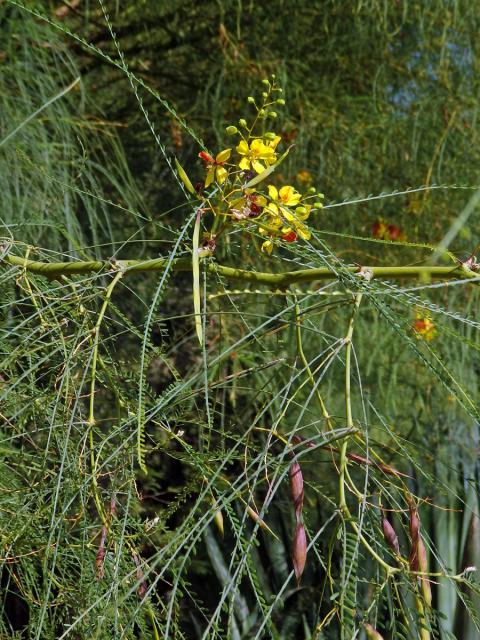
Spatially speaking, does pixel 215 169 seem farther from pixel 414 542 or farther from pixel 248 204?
pixel 414 542

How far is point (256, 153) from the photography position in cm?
70

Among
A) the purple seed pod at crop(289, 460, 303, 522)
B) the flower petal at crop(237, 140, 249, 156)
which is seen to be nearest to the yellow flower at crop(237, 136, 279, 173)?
the flower petal at crop(237, 140, 249, 156)

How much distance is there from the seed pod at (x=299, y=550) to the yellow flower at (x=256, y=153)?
25 centimetres

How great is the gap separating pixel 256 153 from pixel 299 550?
285mm

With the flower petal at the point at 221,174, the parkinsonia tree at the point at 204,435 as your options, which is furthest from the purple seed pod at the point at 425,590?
the flower petal at the point at 221,174

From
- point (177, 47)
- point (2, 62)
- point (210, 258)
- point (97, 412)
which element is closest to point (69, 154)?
point (2, 62)

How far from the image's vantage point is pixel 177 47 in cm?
225

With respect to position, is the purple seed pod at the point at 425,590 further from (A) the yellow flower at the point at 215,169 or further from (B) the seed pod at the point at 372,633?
(A) the yellow flower at the point at 215,169

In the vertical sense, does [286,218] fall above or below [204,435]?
above

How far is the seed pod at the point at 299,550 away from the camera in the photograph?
0.54 m

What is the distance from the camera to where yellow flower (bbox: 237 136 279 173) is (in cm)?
69

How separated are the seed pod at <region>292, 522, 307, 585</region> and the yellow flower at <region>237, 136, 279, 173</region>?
25cm

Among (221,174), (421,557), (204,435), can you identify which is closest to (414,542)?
(421,557)

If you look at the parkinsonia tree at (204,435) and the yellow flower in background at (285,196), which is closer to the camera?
the parkinsonia tree at (204,435)
